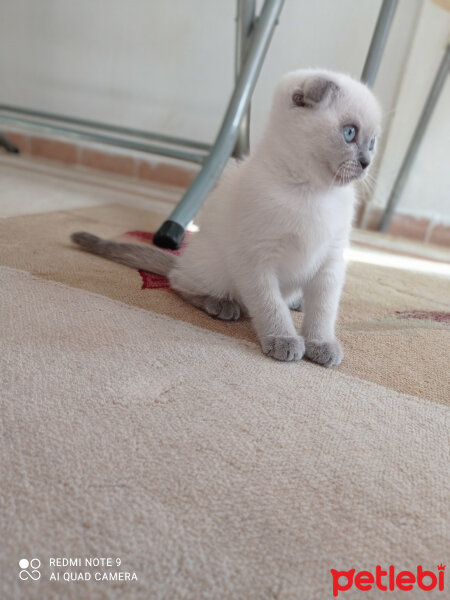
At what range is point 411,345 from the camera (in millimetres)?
975

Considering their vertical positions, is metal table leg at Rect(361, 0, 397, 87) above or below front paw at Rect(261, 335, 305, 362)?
above

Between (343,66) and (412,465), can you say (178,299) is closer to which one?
(412,465)

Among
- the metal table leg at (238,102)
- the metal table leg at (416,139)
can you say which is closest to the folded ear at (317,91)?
the metal table leg at (238,102)

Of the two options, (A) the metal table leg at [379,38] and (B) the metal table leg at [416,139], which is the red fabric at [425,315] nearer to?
(A) the metal table leg at [379,38]

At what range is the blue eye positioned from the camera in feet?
2.93

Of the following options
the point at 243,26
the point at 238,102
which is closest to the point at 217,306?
the point at 238,102

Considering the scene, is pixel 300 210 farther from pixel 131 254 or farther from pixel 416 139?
pixel 416 139

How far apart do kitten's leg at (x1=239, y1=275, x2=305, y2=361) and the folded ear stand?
31 centimetres

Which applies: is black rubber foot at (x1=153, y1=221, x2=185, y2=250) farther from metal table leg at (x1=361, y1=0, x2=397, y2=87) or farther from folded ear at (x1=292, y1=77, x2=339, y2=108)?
metal table leg at (x1=361, y1=0, x2=397, y2=87)

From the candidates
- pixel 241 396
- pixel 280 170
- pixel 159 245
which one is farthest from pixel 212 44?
pixel 241 396

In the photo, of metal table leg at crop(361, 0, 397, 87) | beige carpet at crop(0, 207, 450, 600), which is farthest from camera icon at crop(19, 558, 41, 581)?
metal table leg at crop(361, 0, 397, 87)

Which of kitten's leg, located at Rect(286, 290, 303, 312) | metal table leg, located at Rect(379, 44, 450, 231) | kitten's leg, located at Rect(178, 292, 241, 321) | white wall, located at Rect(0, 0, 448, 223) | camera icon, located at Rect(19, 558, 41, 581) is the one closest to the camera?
camera icon, located at Rect(19, 558, 41, 581)

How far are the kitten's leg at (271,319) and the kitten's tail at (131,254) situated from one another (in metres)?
0.29

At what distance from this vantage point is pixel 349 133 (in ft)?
2.95
